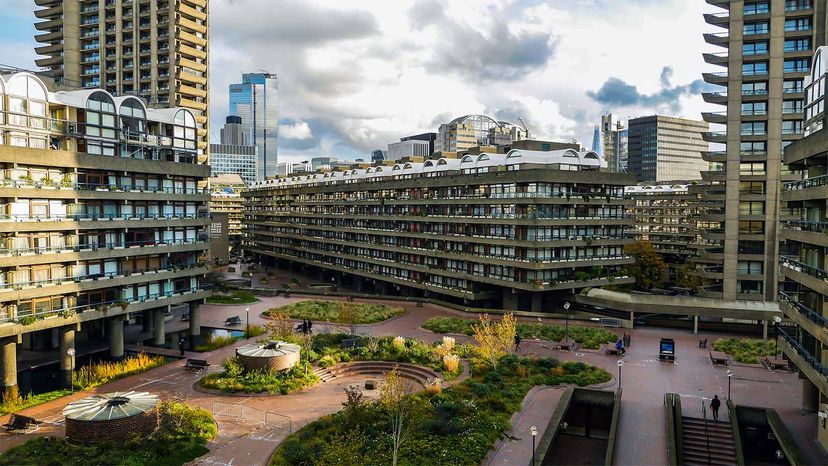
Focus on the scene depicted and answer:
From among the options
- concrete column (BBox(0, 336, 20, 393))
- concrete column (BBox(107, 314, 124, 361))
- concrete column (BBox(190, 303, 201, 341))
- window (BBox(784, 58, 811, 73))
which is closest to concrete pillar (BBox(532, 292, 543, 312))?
concrete column (BBox(190, 303, 201, 341))

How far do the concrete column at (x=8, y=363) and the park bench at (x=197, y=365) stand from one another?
449 inches

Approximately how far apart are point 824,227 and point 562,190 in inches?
1571

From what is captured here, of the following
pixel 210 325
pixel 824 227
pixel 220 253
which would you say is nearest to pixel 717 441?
pixel 824 227

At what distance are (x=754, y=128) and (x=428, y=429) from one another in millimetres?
58930

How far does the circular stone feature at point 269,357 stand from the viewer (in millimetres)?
43750

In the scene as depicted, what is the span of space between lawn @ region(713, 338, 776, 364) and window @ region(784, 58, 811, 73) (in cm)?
3346

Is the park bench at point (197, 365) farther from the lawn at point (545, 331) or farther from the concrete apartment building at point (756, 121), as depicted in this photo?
the concrete apartment building at point (756, 121)

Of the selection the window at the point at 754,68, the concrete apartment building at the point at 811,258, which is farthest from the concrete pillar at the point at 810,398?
the window at the point at 754,68

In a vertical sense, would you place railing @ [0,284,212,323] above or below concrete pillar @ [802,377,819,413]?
above

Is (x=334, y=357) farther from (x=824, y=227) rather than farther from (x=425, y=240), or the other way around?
(x=425, y=240)

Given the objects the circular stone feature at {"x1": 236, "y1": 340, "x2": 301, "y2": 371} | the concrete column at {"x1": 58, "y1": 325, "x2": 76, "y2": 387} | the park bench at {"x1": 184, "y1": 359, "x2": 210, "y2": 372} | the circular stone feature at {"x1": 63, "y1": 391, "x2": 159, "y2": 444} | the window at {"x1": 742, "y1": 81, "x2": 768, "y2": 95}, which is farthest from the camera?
the window at {"x1": 742, "y1": 81, "x2": 768, "y2": 95}

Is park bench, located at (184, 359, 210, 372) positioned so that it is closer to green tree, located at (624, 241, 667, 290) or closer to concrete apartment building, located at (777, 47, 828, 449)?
concrete apartment building, located at (777, 47, 828, 449)

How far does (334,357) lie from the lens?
159 feet

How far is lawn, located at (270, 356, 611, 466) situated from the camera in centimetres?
3031
